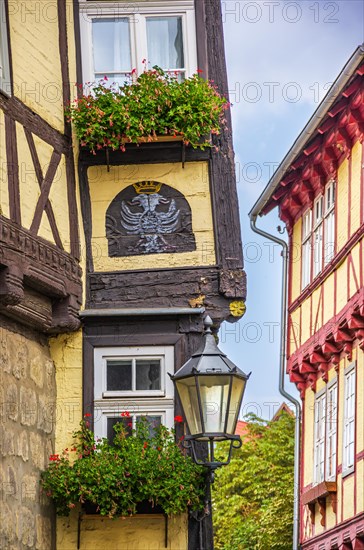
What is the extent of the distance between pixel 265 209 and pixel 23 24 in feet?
39.3

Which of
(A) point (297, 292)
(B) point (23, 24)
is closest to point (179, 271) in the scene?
(B) point (23, 24)

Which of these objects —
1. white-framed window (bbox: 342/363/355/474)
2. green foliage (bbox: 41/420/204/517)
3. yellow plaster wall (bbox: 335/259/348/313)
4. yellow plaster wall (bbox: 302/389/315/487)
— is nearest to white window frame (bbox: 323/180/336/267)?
yellow plaster wall (bbox: 335/259/348/313)

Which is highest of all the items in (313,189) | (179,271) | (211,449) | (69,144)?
(313,189)

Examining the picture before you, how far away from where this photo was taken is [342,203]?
19.8 meters

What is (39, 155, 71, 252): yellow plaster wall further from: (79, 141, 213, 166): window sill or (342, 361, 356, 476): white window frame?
(342, 361, 356, 476): white window frame

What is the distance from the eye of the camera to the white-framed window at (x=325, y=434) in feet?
66.6

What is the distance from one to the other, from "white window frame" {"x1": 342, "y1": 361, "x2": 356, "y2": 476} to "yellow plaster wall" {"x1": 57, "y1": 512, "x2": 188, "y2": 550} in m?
8.00

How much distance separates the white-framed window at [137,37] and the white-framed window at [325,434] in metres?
9.03

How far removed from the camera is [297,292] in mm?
22625

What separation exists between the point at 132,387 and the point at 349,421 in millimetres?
8222

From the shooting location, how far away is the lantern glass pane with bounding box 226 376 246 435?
9.40m

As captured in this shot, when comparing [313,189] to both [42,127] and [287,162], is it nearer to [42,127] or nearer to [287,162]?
[287,162]

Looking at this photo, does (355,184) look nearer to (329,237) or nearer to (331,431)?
(329,237)

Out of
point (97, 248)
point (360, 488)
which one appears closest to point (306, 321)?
point (360, 488)
